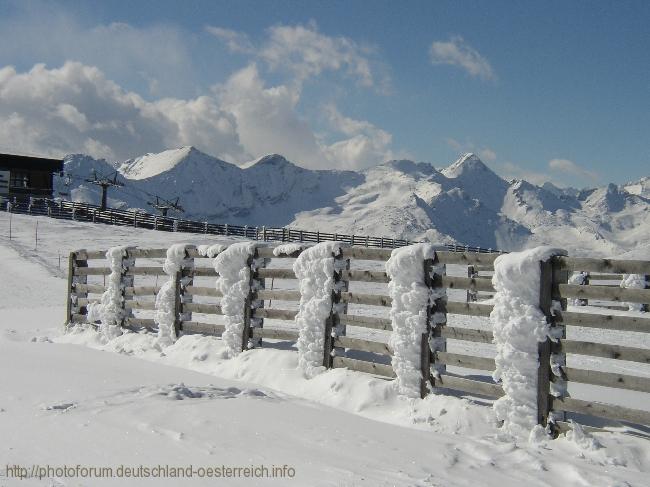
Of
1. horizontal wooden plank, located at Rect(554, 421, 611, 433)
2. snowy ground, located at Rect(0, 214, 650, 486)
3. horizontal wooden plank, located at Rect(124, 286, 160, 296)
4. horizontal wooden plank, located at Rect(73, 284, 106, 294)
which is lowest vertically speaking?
snowy ground, located at Rect(0, 214, 650, 486)

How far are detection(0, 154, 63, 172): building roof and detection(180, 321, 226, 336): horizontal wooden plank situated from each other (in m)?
54.0

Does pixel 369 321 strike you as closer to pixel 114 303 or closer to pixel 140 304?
pixel 140 304

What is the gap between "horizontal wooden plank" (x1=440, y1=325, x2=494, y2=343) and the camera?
21.8ft

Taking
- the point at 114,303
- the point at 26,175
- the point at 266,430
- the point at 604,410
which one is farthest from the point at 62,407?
the point at 26,175

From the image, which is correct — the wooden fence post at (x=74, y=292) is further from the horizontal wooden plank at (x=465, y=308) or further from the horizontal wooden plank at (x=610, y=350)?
the horizontal wooden plank at (x=610, y=350)

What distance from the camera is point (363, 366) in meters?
7.83

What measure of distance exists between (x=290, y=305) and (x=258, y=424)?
14.0 meters

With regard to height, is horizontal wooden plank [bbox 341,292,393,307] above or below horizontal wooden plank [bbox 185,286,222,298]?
above

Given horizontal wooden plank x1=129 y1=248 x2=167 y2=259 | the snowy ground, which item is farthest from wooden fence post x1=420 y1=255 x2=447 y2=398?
horizontal wooden plank x1=129 y1=248 x2=167 y2=259

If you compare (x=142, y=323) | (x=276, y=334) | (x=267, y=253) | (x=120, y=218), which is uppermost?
(x=120, y=218)

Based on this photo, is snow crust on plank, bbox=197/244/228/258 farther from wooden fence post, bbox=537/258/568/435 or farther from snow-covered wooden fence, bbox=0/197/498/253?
snow-covered wooden fence, bbox=0/197/498/253

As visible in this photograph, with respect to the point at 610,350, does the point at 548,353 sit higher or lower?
lower

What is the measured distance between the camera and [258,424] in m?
5.89

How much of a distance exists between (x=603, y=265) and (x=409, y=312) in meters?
2.19
